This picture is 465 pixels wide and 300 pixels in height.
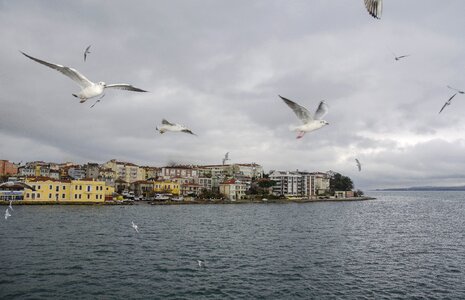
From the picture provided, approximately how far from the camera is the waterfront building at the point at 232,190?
285ft

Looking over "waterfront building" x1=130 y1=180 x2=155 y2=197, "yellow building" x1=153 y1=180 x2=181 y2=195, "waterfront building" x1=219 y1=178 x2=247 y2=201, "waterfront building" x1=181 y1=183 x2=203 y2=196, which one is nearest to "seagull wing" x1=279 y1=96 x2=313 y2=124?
"yellow building" x1=153 y1=180 x2=181 y2=195

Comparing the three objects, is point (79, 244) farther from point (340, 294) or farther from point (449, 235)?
point (449, 235)

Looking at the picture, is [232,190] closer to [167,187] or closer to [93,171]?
[167,187]

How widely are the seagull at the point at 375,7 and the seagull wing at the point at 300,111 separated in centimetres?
349

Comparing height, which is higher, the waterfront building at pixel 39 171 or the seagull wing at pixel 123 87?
the waterfront building at pixel 39 171

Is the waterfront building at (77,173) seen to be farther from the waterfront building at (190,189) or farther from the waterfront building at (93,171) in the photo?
the waterfront building at (190,189)

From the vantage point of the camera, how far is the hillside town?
60.9m

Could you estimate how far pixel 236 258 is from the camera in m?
20.5

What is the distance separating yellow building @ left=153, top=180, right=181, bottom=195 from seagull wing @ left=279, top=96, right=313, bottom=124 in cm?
7526

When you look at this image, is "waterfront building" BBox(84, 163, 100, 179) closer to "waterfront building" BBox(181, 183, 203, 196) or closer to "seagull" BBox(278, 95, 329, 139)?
"waterfront building" BBox(181, 183, 203, 196)

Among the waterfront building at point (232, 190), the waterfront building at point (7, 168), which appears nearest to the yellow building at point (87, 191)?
the waterfront building at point (7, 168)

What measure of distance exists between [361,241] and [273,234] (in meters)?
6.65

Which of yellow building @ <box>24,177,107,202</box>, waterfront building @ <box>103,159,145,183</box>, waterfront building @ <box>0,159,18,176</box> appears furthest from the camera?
waterfront building @ <box>103,159,145,183</box>

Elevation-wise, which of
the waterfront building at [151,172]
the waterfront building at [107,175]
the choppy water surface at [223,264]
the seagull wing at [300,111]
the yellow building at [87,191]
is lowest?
the choppy water surface at [223,264]
